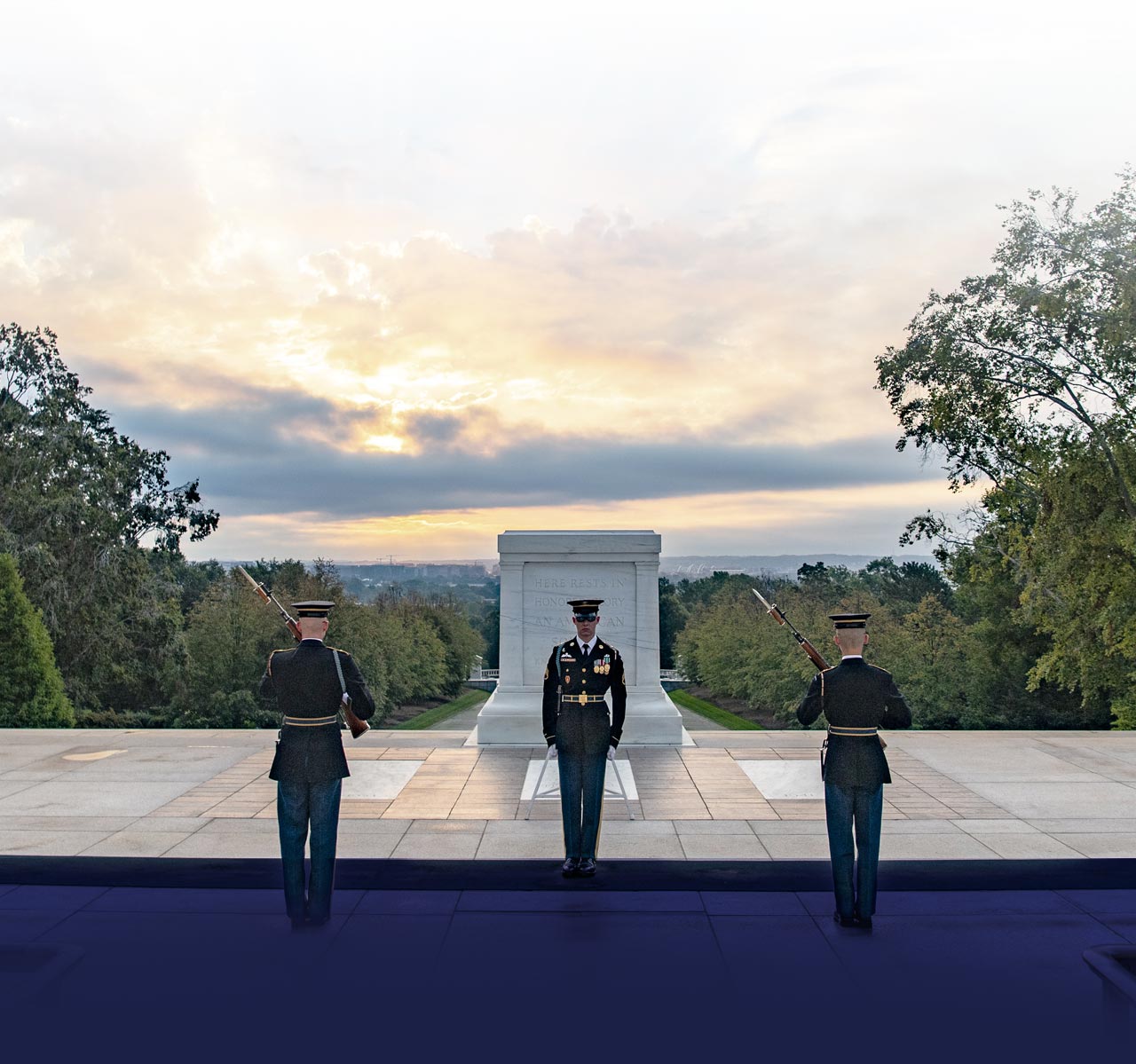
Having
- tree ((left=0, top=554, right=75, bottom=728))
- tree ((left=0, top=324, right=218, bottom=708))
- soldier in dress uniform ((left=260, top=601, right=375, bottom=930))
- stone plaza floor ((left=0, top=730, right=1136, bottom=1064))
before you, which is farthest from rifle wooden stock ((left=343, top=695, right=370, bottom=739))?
tree ((left=0, top=324, right=218, bottom=708))

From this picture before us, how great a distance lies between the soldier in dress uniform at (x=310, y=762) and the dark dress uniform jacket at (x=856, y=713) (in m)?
2.29

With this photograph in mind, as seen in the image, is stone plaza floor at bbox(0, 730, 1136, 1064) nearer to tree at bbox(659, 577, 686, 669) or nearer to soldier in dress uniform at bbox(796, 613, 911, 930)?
soldier in dress uniform at bbox(796, 613, 911, 930)

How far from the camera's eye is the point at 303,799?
477cm

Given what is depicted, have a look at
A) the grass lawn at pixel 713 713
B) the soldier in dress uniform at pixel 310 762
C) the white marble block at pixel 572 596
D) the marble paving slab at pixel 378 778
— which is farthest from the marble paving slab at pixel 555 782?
the grass lawn at pixel 713 713

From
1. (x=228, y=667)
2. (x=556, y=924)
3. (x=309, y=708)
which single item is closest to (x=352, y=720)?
(x=309, y=708)

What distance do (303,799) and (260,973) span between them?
0.84m

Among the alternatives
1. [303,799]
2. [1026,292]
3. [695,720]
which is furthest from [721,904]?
[695,720]

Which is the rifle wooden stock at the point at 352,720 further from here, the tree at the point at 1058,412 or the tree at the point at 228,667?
the tree at the point at 228,667

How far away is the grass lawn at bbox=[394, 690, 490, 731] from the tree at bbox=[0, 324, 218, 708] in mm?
8499

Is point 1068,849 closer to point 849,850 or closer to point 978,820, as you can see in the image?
point 978,820

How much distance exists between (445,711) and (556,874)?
1271 inches

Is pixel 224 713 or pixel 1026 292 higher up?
pixel 1026 292

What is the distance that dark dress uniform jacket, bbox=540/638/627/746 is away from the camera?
222 inches

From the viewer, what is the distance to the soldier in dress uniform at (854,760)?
4.70 metres
